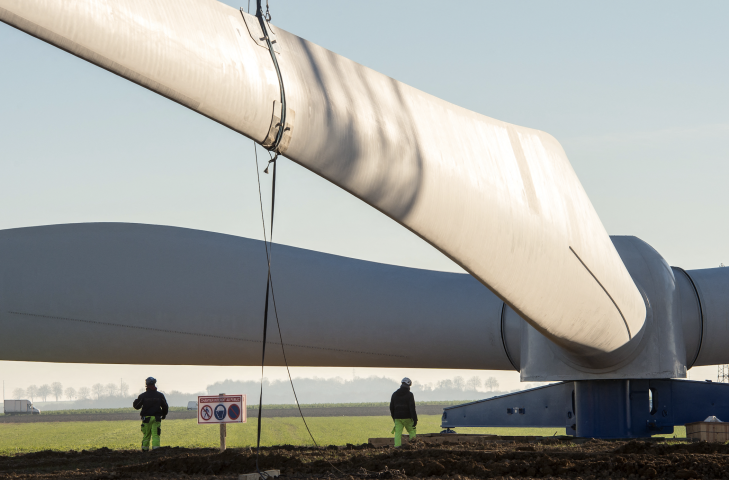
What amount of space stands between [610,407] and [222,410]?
5998mm

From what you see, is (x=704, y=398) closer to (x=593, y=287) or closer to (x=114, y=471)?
(x=593, y=287)

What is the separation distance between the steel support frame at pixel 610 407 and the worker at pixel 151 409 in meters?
5.24

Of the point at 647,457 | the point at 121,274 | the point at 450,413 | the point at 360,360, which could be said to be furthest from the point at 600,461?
the point at 121,274

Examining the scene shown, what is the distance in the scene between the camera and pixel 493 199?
6105 mm

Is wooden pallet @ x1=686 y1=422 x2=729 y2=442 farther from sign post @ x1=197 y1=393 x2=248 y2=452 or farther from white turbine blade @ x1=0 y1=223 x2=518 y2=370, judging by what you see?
sign post @ x1=197 y1=393 x2=248 y2=452

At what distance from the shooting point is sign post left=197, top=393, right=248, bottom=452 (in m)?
11.9

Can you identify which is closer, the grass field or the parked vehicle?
the grass field

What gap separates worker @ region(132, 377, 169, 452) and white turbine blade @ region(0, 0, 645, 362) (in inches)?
280

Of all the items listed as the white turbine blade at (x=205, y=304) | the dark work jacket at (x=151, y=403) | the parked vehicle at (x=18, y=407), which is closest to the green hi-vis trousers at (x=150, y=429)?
the dark work jacket at (x=151, y=403)

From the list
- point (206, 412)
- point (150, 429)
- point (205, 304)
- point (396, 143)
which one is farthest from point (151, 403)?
point (396, 143)

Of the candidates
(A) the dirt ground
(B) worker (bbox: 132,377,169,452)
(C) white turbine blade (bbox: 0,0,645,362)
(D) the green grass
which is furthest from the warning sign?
(C) white turbine blade (bbox: 0,0,645,362)

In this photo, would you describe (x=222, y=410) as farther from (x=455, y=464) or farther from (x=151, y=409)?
(x=455, y=464)

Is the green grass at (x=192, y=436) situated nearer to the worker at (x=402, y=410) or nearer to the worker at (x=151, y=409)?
the worker at (x=151, y=409)

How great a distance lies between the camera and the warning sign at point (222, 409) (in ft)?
39.0
